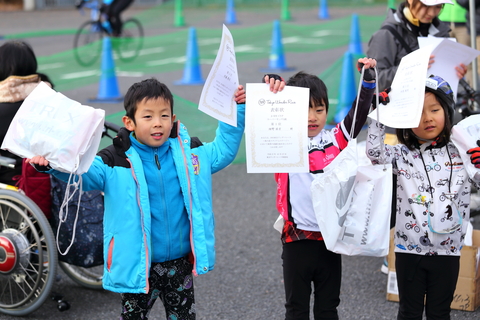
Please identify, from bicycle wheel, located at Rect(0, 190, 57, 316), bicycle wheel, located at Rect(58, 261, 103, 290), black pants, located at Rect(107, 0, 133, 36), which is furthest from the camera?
black pants, located at Rect(107, 0, 133, 36)

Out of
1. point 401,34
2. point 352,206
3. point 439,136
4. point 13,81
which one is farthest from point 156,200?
point 401,34

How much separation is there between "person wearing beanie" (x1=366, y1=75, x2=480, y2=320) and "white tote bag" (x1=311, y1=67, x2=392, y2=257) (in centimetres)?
23

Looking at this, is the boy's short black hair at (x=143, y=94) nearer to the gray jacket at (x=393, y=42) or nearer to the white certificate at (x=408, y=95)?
the white certificate at (x=408, y=95)

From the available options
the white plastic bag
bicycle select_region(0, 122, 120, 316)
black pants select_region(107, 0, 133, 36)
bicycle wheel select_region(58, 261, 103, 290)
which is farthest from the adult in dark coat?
black pants select_region(107, 0, 133, 36)

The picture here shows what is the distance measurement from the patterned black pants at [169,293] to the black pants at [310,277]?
472 millimetres

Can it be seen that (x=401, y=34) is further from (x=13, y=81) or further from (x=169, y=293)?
(x=13, y=81)

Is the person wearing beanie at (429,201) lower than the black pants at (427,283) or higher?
higher

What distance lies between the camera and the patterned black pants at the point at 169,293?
3.05m

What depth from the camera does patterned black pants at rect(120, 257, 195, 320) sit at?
3.05 m

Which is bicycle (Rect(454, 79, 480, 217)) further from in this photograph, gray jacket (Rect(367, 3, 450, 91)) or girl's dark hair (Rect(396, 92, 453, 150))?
girl's dark hair (Rect(396, 92, 453, 150))

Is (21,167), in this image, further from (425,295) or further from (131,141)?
(425,295)

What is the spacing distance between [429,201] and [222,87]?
1.10 metres

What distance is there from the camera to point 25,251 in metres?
3.94

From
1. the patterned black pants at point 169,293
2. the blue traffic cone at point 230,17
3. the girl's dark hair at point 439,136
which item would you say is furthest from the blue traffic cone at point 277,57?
the patterned black pants at point 169,293
